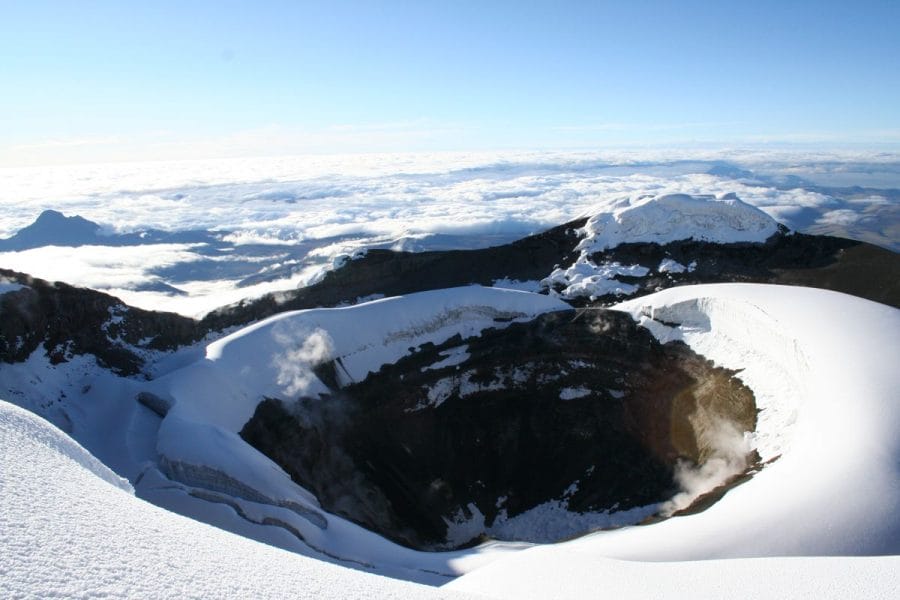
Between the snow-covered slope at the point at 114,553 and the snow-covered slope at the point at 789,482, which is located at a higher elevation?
the snow-covered slope at the point at 114,553

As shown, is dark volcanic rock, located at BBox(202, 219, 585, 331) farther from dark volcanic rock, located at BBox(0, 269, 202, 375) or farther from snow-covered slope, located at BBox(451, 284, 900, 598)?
snow-covered slope, located at BBox(451, 284, 900, 598)

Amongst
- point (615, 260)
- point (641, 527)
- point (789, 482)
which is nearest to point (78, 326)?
point (641, 527)

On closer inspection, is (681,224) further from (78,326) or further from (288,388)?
(78,326)

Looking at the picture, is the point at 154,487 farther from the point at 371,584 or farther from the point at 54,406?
the point at 371,584

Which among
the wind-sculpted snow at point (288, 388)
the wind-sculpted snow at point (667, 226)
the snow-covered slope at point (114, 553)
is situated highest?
the snow-covered slope at point (114, 553)

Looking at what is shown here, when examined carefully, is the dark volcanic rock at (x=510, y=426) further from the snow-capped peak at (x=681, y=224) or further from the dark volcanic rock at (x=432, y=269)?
the snow-capped peak at (x=681, y=224)

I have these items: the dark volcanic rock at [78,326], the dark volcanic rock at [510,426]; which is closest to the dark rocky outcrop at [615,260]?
the dark volcanic rock at [78,326]
